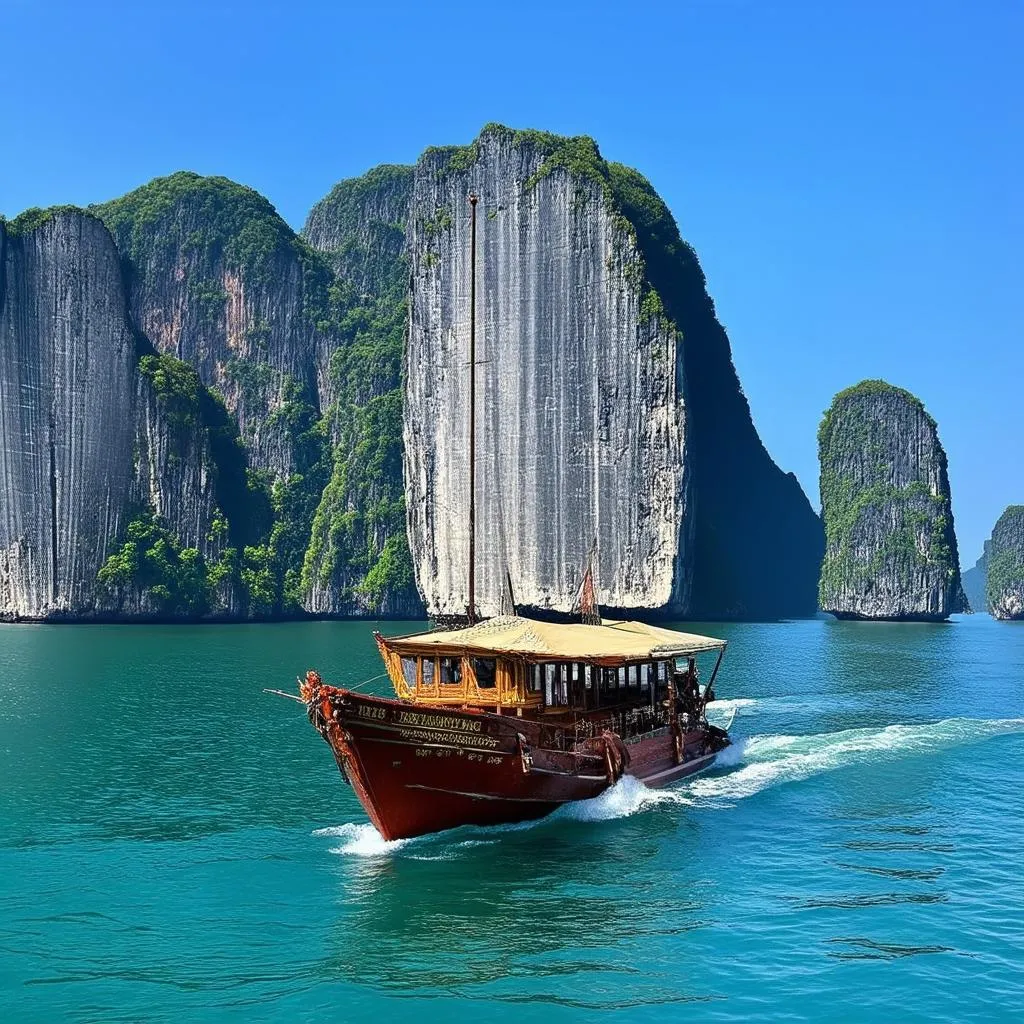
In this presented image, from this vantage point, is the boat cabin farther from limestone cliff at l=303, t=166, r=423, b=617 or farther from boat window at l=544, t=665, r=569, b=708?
limestone cliff at l=303, t=166, r=423, b=617

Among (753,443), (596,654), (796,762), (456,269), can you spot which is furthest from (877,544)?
(596,654)

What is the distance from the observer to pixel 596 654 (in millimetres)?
24031

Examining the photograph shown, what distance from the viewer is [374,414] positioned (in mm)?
133125

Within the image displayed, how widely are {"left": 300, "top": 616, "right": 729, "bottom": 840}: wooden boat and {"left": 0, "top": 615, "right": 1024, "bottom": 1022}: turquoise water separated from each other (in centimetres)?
72

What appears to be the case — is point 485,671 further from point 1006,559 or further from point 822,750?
point 1006,559

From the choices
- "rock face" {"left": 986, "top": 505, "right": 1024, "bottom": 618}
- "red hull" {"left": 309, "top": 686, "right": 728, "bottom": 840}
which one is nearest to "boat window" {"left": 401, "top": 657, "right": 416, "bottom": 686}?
"red hull" {"left": 309, "top": 686, "right": 728, "bottom": 840}

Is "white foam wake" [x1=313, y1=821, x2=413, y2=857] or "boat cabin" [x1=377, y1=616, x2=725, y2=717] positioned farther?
"boat cabin" [x1=377, y1=616, x2=725, y2=717]

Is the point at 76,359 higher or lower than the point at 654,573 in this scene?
higher

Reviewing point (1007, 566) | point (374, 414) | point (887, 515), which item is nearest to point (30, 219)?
point (374, 414)

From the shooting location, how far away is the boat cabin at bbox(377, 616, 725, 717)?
24.1 m

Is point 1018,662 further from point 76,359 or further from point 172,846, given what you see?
point 76,359

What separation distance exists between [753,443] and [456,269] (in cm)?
6478

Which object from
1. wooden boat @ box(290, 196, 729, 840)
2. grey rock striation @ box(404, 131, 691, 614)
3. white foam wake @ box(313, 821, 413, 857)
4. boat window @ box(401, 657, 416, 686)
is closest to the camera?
wooden boat @ box(290, 196, 729, 840)

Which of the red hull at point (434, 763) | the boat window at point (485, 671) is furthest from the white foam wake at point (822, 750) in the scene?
the red hull at point (434, 763)
